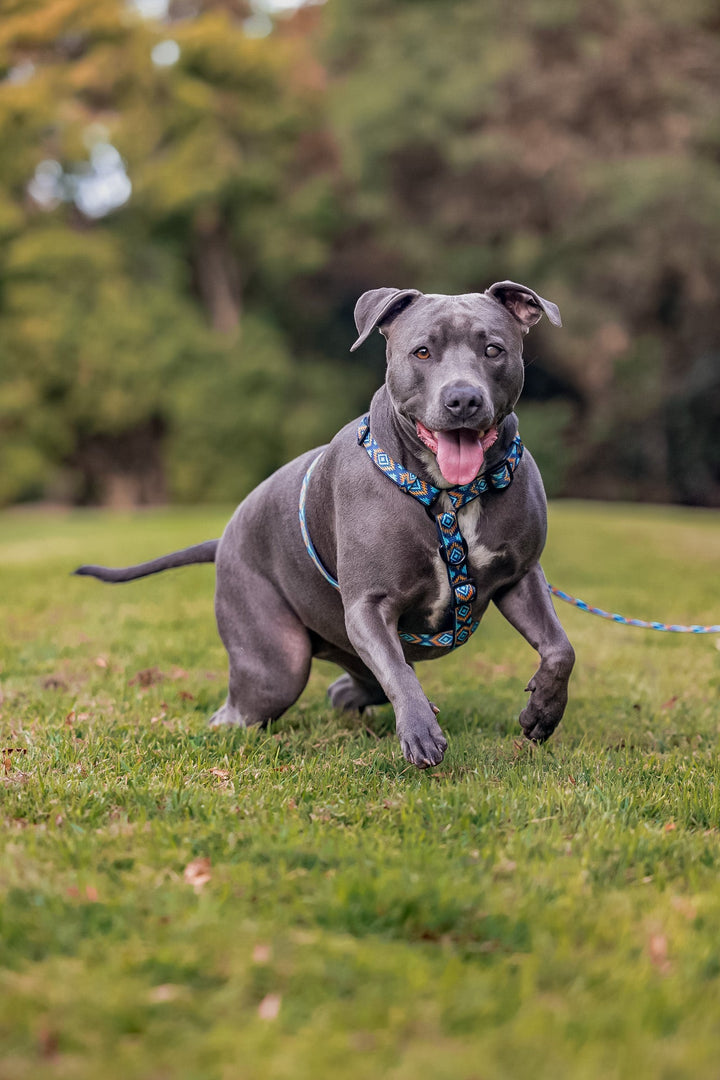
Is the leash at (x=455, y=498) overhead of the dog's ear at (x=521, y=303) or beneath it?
beneath

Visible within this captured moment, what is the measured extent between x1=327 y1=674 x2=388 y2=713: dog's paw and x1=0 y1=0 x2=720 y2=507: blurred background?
17.0m

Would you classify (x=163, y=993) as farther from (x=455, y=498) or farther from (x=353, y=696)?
(x=353, y=696)

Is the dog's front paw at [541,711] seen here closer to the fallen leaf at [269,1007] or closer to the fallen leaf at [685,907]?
the fallen leaf at [685,907]

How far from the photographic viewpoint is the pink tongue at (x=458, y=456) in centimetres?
354

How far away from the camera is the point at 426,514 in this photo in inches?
146

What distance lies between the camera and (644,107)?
866 inches

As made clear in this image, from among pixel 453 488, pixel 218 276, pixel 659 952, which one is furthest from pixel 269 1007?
pixel 218 276

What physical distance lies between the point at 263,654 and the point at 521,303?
65.6 inches

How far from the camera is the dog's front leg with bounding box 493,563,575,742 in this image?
3.81 m

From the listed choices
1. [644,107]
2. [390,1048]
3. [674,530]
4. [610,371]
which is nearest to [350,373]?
[610,371]

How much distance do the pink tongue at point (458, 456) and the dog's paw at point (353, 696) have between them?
1453mm

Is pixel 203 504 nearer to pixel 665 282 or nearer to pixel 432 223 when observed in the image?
pixel 432 223

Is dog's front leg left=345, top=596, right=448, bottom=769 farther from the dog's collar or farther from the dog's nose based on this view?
the dog's nose

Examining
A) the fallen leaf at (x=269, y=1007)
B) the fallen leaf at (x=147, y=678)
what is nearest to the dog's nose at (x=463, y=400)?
the fallen leaf at (x=269, y=1007)
